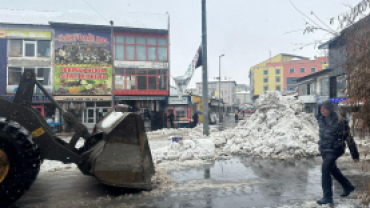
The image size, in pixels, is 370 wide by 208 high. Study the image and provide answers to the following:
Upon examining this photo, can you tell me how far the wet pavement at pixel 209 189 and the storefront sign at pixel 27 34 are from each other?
841 inches

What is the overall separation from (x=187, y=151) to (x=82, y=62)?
19.4m

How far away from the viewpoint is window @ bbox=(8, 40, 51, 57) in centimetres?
2380

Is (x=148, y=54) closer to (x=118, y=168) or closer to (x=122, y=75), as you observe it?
(x=122, y=75)

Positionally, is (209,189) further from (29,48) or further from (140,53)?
(29,48)

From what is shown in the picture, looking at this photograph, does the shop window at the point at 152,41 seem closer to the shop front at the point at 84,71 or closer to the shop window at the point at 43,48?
the shop front at the point at 84,71

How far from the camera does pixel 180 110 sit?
25.9 meters

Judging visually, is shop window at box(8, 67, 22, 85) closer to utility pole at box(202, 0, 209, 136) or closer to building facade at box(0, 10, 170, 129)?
building facade at box(0, 10, 170, 129)

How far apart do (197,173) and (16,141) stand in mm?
3939

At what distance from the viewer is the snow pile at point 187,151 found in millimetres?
7961

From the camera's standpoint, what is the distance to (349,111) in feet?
10.0

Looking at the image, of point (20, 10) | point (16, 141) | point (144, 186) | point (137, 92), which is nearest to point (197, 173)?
point (144, 186)

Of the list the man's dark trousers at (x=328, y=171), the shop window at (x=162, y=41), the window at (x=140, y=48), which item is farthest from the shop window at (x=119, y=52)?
the man's dark trousers at (x=328, y=171)

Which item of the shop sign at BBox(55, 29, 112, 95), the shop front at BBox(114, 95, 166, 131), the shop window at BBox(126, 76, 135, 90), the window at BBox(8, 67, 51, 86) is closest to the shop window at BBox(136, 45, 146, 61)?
the shop window at BBox(126, 76, 135, 90)

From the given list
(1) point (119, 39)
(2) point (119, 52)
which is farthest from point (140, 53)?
(1) point (119, 39)
